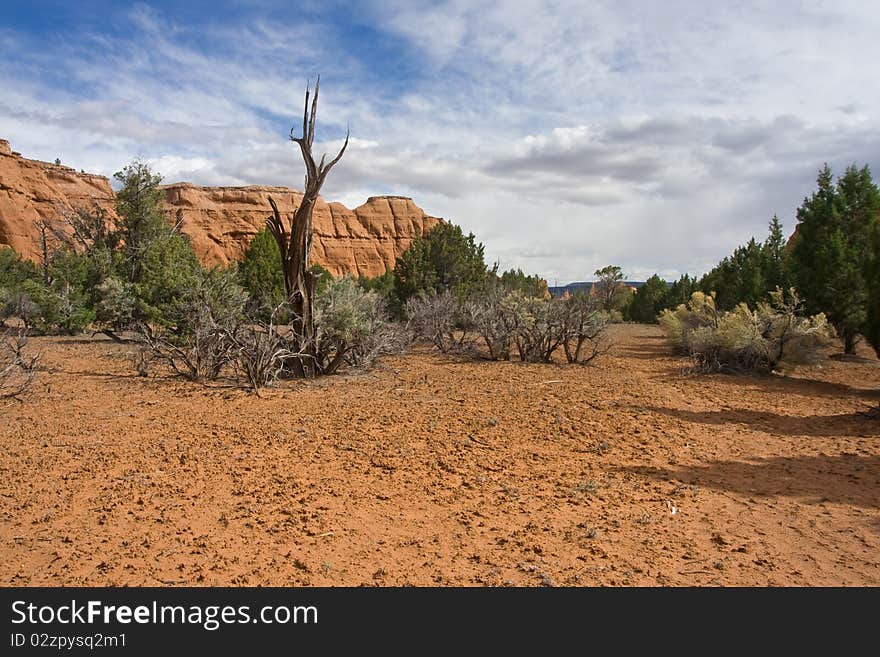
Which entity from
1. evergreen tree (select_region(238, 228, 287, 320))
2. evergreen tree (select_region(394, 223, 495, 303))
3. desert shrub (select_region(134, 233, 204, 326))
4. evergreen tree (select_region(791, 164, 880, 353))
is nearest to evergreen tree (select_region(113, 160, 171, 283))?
desert shrub (select_region(134, 233, 204, 326))

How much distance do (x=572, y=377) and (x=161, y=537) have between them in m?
9.67

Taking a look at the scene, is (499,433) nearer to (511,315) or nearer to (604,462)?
(604,462)

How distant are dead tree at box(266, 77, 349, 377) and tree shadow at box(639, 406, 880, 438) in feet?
21.4

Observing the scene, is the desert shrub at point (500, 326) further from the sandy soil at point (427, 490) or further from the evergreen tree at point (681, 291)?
the evergreen tree at point (681, 291)

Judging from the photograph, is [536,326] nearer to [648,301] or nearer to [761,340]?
[761,340]

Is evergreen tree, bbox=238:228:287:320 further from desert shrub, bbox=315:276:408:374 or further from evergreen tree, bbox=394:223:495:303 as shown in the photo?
desert shrub, bbox=315:276:408:374

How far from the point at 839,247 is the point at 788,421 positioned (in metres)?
11.4

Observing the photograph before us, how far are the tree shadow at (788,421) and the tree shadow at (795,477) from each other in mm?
1435

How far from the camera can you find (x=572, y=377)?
12.2m

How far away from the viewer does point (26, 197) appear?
50250mm

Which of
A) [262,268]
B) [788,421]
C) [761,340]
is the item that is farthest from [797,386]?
[262,268]

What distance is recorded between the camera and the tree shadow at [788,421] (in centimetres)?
794

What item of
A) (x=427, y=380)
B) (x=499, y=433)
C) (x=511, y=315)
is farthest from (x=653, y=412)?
(x=511, y=315)

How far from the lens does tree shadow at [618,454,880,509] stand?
5188mm
